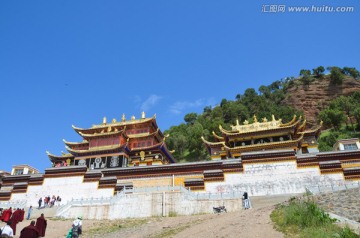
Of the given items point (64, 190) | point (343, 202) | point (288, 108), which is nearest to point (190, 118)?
point (288, 108)

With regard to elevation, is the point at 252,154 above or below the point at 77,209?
above

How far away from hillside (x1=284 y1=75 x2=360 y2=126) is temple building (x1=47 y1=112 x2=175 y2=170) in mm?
55113

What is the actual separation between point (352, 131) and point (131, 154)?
47723 millimetres

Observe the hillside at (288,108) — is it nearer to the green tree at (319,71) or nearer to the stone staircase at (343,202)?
the green tree at (319,71)

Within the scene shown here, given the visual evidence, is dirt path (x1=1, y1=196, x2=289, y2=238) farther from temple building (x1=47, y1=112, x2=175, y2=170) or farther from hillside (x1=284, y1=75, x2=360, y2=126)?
hillside (x1=284, y1=75, x2=360, y2=126)

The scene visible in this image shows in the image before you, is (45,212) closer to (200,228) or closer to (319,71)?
(200,228)

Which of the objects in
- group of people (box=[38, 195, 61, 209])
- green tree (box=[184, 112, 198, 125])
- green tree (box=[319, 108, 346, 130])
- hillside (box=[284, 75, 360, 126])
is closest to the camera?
group of people (box=[38, 195, 61, 209])

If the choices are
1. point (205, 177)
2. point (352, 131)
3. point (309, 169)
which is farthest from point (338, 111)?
point (205, 177)

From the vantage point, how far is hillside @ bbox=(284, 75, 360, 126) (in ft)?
283

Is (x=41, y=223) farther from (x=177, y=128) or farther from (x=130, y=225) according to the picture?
(x=177, y=128)

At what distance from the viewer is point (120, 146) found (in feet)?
132

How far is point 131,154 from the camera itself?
42531 millimetres

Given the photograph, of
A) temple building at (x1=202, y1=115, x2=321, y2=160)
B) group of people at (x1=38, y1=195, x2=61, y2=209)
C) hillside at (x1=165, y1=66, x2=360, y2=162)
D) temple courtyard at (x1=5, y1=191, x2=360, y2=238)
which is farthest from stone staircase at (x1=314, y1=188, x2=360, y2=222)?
hillside at (x1=165, y1=66, x2=360, y2=162)

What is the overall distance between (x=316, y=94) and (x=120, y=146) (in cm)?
6934
